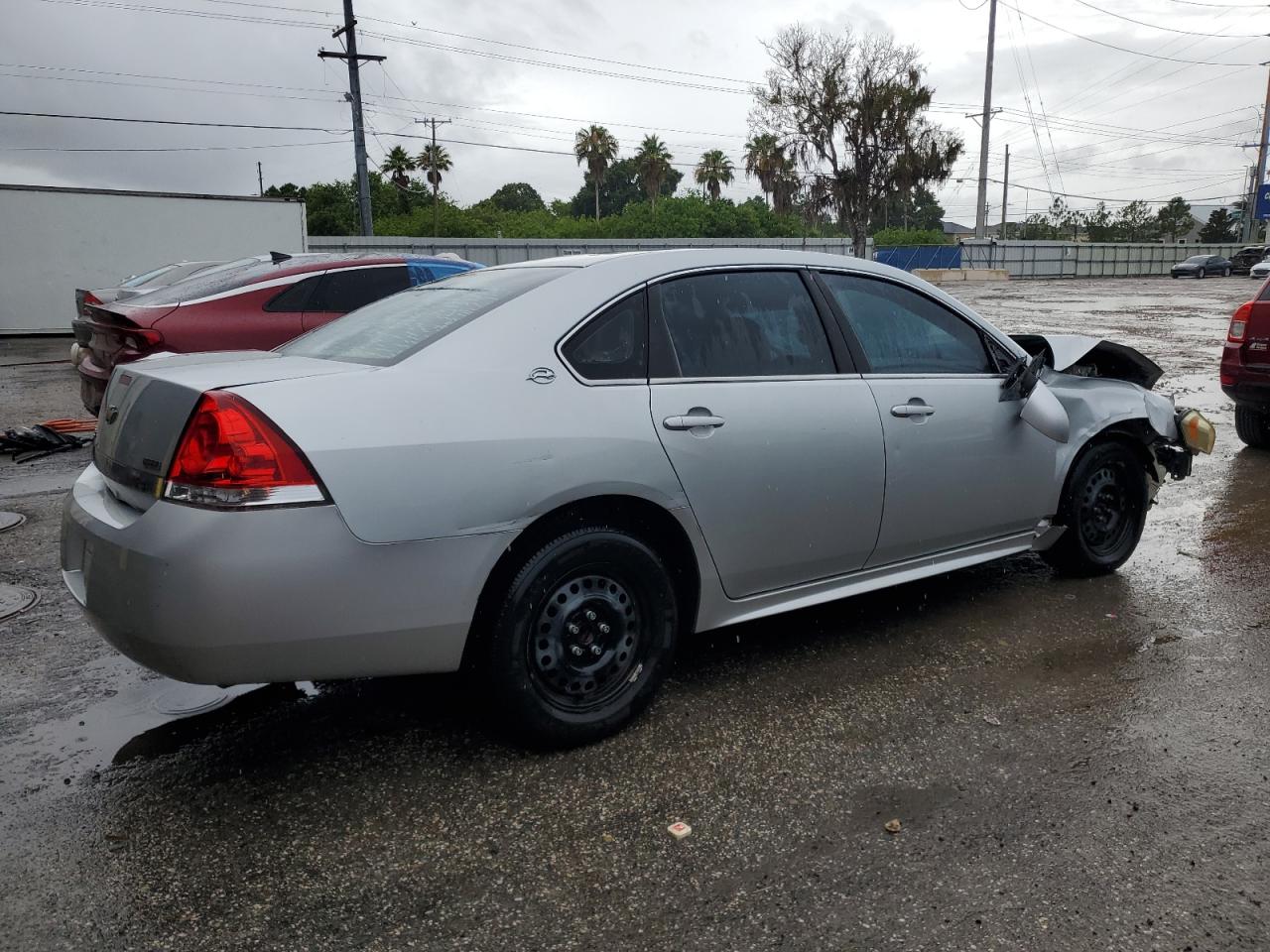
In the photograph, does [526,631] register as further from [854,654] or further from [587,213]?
[587,213]

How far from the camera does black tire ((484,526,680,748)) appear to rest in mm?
2928

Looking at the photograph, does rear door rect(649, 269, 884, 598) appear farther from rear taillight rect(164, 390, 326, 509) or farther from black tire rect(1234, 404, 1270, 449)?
black tire rect(1234, 404, 1270, 449)

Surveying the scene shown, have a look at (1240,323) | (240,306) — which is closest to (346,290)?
(240,306)

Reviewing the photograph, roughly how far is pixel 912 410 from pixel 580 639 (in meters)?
1.63

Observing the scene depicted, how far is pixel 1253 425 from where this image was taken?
26.9ft

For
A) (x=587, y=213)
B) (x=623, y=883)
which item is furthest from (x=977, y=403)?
(x=587, y=213)

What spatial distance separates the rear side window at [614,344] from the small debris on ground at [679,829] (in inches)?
53.3

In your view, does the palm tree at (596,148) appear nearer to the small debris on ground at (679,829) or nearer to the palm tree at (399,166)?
the palm tree at (399,166)

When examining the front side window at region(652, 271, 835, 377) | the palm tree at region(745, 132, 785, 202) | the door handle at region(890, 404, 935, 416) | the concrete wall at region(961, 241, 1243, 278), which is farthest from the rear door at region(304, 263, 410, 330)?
the concrete wall at region(961, 241, 1243, 278)

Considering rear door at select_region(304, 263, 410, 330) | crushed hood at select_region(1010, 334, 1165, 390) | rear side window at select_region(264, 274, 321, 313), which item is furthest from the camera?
rear door at select_region(304, 263, 410, 330)

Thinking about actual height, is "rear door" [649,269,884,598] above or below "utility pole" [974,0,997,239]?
below

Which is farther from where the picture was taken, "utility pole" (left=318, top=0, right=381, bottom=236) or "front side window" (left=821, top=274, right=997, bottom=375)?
"utility pole" (left=318, top=0, right=381, bottom=236)

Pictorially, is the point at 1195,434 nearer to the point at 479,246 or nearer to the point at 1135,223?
the point at 479,246

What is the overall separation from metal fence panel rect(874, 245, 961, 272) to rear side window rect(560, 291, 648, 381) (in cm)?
4924
